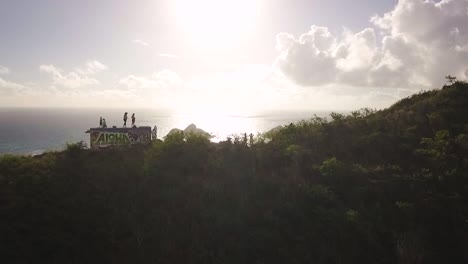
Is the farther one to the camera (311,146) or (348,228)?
(311,146)

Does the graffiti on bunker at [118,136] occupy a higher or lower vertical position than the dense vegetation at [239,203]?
higher

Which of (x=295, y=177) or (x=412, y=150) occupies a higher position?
(x=412, y=150)

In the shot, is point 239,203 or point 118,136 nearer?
point 239,203

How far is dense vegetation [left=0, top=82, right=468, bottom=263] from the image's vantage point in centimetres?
1262

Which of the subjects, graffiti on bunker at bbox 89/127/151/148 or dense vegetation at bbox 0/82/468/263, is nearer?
dense vegetation at bbox 0/82/468/263

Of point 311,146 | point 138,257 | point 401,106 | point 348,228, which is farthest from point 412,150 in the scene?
point 138,257

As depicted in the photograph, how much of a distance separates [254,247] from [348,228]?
3805 mm

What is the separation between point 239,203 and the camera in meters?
15.6

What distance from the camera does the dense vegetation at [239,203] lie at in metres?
12.6

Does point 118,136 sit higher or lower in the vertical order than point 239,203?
higher

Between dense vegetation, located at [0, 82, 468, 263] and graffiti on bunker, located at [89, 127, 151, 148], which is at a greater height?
graffiti on bunker, located at [89, 127, 151, 148]

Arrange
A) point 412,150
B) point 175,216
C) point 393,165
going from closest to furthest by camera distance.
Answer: point 175,216 → point 393,165 → point 412,150

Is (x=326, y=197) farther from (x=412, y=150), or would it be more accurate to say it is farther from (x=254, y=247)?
(x=412, y=150)

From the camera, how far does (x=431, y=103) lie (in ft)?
84.1
